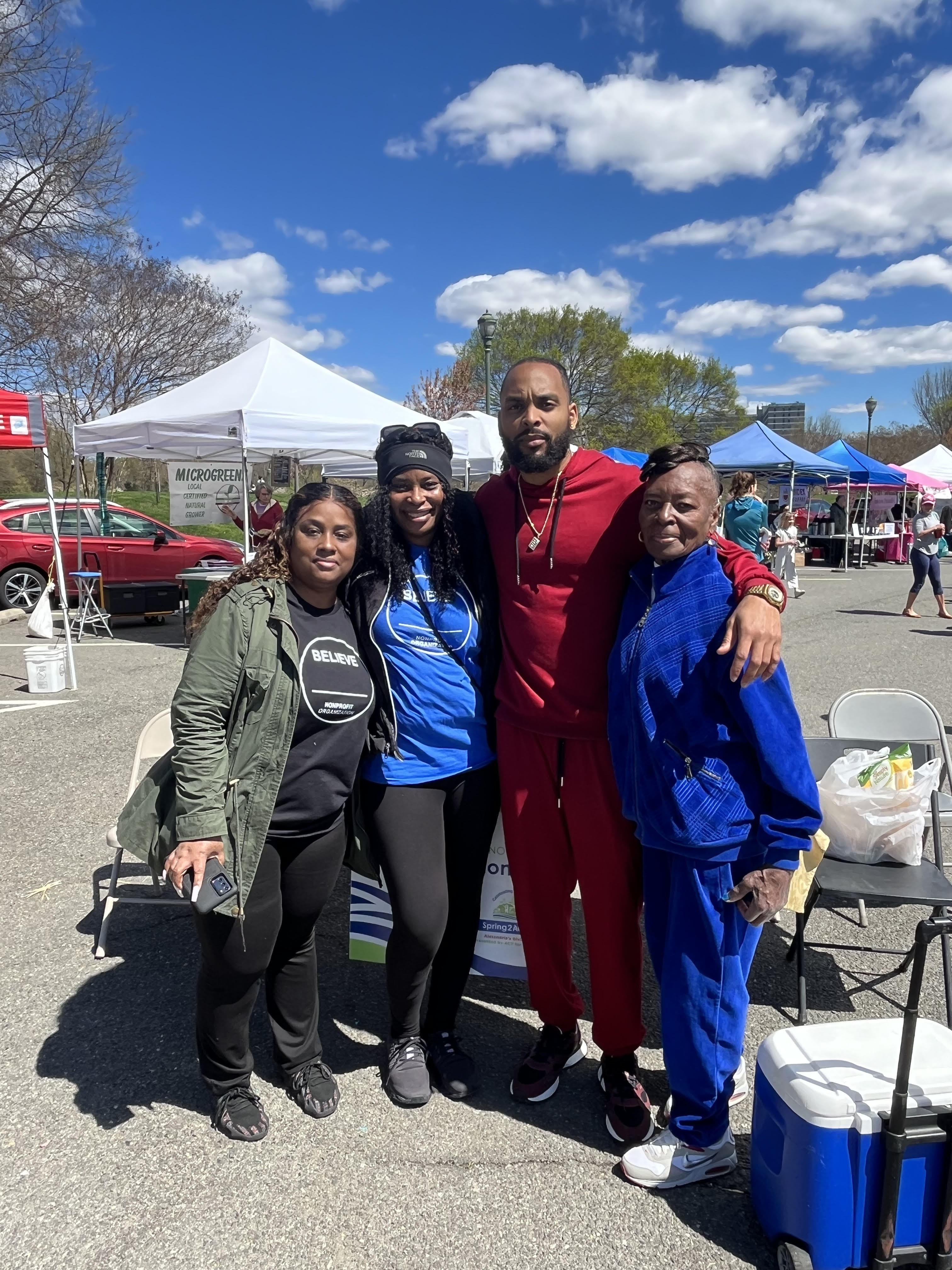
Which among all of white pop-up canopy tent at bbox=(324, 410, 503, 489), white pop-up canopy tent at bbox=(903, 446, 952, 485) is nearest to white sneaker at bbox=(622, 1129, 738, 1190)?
white pop-up canopy tent at bbox=(324, 410, 503, 489)

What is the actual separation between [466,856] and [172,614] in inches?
443

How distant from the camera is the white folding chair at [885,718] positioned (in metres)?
3.59

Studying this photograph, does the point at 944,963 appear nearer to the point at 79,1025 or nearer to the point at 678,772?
the point at 678,772

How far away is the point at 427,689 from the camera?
2342 millimetres

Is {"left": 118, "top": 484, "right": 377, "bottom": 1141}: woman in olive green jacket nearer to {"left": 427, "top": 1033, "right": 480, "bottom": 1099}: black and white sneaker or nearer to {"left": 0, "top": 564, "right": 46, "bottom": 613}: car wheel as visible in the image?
{"left": 427, "top": 1033, "right": 480, "bottom": 1099}: black and white sneaker

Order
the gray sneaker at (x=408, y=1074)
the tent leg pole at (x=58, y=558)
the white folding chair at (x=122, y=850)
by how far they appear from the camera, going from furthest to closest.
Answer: the tent leg pole at (x=58, y=558)
the white folding chair at (x=122, y=850)
the gray sneaker at (x=408, y=1074)

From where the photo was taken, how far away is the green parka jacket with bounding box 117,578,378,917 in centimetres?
208

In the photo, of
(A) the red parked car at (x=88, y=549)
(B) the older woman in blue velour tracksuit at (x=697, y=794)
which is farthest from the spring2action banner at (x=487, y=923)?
(A) the red parked car at (x=88, y=549)

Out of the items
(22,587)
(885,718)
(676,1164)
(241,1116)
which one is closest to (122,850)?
(241,1116)

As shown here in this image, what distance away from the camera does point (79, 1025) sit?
9.21 feet

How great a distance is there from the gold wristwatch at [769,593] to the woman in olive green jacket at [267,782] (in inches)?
41.6

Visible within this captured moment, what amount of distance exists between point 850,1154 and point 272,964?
1555 mm

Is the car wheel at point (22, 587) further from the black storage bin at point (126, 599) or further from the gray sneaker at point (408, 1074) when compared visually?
the gray sneaker at point (408, 1074)

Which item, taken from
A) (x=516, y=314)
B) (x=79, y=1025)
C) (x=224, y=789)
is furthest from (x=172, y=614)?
(x=516, y=314)
